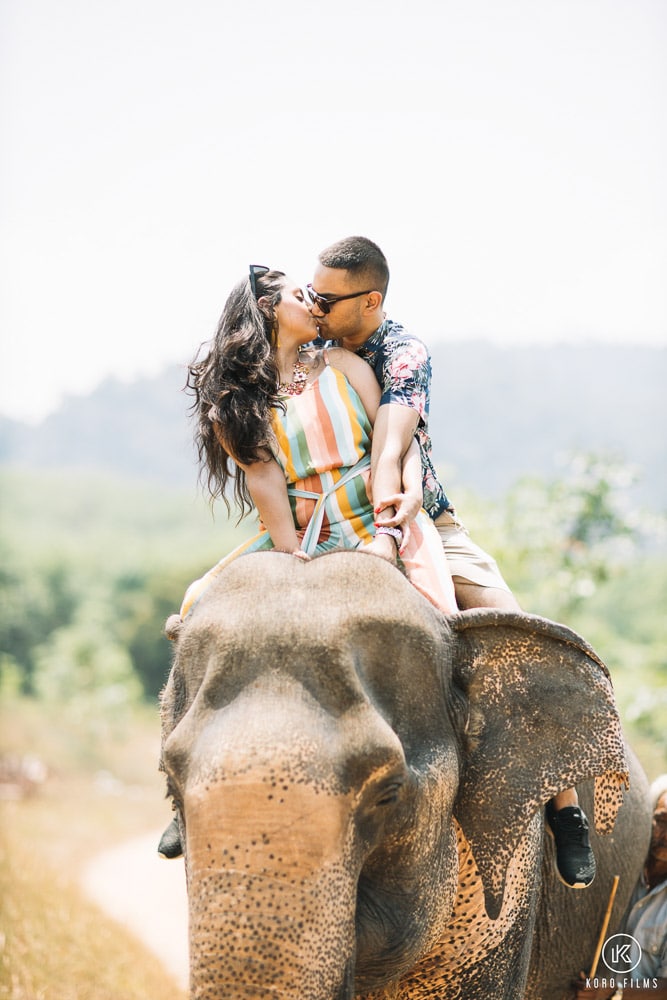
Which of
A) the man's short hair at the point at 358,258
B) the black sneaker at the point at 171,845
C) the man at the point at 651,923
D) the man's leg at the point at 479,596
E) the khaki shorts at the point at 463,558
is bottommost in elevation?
the man at the point at 651,923

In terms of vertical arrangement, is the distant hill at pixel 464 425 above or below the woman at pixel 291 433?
below

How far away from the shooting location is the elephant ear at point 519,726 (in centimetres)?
322

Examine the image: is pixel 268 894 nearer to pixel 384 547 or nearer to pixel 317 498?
pixel 384 547

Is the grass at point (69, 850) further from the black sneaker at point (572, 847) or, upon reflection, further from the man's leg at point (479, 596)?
the man's leg at point (479, 596)

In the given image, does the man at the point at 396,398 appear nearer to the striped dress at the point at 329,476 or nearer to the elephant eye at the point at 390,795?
the striped dress at the point at 329,476

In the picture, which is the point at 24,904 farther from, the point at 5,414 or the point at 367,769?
the point at 5,414

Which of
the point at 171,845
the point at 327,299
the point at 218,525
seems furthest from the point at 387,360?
the point at 218,525

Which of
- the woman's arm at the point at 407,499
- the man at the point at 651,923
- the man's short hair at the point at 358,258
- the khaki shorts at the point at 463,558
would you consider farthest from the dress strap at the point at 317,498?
the man at the point at 651,923

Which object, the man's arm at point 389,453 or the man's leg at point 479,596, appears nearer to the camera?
the man's arm at point 389,453

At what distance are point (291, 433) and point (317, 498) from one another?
0.23m

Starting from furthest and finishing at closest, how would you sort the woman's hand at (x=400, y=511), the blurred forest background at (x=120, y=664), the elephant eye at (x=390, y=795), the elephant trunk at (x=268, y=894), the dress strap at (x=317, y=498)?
the blurred forest background at (x=120, y=664), the dress strap at (x=317, y=498), the woman's hand at (x=400, y=511), the elephant eye at (x=390, y=795), the elephant trunk at (x=268, y=894)

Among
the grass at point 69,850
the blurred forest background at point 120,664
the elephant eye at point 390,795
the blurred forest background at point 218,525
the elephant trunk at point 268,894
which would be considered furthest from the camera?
the blurred forest background at point 218,525

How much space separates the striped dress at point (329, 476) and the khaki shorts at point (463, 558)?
0.18 meters

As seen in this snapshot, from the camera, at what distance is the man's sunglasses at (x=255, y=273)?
12.0 feet
